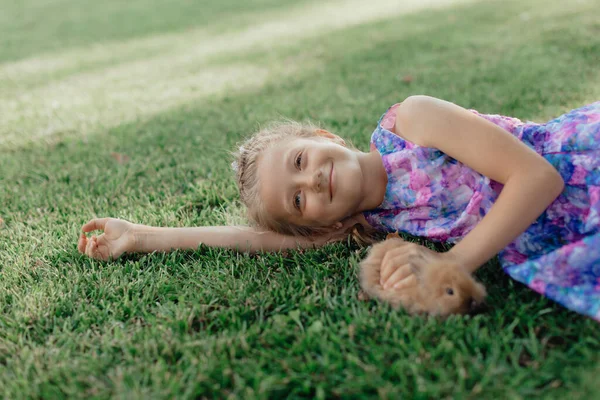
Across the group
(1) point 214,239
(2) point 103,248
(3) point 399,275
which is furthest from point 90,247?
(3) point 399,275

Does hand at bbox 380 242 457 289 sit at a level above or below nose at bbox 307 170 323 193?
below

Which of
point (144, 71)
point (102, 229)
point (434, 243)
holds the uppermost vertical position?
point (144, 71)

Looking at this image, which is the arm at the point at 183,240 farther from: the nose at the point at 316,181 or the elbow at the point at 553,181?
the elbow at the point at 553,181

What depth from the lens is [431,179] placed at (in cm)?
221

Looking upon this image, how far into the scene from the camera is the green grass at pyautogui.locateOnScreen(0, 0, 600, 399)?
1517mm

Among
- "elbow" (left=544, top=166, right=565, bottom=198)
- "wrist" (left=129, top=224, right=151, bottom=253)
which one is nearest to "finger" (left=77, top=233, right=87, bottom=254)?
"wrist" (left=129, top=224, right=151, bottom=253)

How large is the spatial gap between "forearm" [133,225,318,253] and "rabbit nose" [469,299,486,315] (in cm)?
84

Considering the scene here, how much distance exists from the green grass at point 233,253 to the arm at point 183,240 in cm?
6

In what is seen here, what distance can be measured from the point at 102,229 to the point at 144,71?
15.5ft

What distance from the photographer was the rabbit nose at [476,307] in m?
1.70

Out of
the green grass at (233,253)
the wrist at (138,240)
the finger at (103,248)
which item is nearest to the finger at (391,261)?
the green grass at (233,253)

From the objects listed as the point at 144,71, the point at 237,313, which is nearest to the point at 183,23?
the point at 144,71

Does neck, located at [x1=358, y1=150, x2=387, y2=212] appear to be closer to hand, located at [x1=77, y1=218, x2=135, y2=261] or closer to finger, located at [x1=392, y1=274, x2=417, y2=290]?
finger, located at [x1=392, y1=274, x2=417, y2=290]

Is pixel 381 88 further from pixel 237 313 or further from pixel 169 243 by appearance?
pixel 237 313
